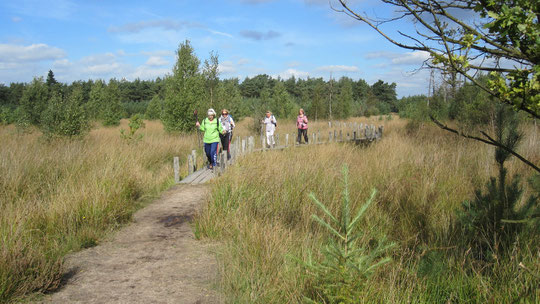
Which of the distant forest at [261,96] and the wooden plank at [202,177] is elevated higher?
the distant forest at [261,96]

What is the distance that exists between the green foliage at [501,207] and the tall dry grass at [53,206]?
430 centimetres

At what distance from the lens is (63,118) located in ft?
39.2

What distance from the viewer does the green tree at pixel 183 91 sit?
58.0 feet

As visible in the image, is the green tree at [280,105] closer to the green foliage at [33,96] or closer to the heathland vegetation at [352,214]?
the green foliage at [33,96]

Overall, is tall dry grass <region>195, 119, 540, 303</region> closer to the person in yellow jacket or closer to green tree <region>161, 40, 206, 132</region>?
the person in yellow jacket

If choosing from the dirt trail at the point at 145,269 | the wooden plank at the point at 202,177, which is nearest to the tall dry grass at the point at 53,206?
the dirt trail at the point at 145,269

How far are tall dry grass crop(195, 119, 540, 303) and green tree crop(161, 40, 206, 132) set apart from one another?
9802mm

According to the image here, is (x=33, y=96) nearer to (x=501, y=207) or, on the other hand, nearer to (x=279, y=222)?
(x=279, y=222)

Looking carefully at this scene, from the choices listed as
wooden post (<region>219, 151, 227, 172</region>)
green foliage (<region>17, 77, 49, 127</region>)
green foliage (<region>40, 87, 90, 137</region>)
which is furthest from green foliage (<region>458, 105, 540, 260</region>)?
green foliage (<region>17, 77, 49, 127</region>)

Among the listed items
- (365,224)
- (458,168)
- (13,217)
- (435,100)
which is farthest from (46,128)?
(435,100)

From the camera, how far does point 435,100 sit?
2095 cm

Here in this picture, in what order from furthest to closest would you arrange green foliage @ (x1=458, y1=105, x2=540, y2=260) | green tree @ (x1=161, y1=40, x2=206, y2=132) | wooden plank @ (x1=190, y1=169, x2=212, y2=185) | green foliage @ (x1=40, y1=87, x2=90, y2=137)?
green tree @ (x1=161, y1=40, x2=206, y2=132) → green foliage @ (x1=40, y1=87, x2=90, y2=137) → wooden plank @ (x1=190, y1=169, x2=212, y2=185) → green foliage @ (x1=458, y1=105, x2=540, y2=260)

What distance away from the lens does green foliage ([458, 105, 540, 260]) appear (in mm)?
3607

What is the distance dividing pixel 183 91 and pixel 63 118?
21.4 ft
